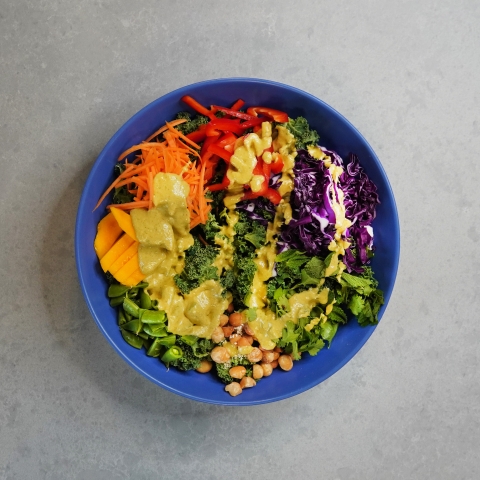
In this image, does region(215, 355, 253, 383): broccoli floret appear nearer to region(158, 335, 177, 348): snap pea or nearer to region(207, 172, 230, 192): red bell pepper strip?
region(158, 335, 177, 348): snap pea

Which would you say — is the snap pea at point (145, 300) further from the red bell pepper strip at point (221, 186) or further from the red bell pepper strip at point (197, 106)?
A: the red bell pepper strip at point (197, 106)

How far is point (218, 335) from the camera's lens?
276 cm

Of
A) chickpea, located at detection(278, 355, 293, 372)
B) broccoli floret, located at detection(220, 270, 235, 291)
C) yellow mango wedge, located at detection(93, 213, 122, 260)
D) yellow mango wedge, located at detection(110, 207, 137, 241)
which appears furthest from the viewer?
chickpea, located at detection(278, 355, 293, 372)

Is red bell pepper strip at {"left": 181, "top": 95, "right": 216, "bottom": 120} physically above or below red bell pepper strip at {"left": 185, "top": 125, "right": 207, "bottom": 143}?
above

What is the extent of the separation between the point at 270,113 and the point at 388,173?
0.79 metres

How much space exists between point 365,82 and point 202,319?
1559mm

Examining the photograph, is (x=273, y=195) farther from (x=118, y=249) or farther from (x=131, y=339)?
(x=131, y=339)

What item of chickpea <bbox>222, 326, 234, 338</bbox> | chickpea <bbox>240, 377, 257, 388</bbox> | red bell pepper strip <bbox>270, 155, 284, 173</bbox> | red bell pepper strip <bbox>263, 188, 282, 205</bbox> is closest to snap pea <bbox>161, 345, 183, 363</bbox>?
chickpea <bbox>222, 326, 234, 338</bbox>

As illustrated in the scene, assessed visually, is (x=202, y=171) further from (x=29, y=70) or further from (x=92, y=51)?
(x=29, y=70)

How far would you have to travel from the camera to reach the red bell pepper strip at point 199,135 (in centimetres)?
263

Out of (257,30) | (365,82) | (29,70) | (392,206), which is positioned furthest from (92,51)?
(392,206)

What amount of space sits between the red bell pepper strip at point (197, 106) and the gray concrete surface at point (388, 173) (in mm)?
331

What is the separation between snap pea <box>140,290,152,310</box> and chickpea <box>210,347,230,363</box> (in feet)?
1.35

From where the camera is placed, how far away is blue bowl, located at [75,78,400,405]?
2570mm
